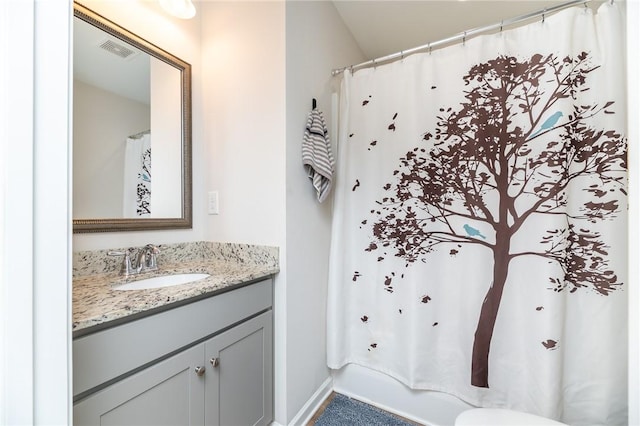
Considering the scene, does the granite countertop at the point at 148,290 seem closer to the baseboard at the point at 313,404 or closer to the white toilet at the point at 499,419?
the baseboard at the point at 313,404

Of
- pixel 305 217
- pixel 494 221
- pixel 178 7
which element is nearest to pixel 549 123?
pixel 494 221

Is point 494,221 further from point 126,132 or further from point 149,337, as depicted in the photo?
point 126,132

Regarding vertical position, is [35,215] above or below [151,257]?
above

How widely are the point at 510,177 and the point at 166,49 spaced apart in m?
1.94

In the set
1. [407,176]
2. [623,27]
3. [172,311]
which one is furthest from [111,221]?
[623,27]

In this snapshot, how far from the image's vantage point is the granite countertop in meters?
0.73

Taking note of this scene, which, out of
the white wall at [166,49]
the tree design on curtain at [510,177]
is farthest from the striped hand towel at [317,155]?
the white wall at [166,49]

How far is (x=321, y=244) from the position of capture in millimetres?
1642

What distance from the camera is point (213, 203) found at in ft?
5.12

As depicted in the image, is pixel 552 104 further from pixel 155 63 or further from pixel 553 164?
pixel 155 63

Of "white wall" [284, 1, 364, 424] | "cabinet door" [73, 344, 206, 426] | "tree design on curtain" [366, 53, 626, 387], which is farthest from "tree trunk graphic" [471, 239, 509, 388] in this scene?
"cabinet door" [73, 344, 206, 426]
